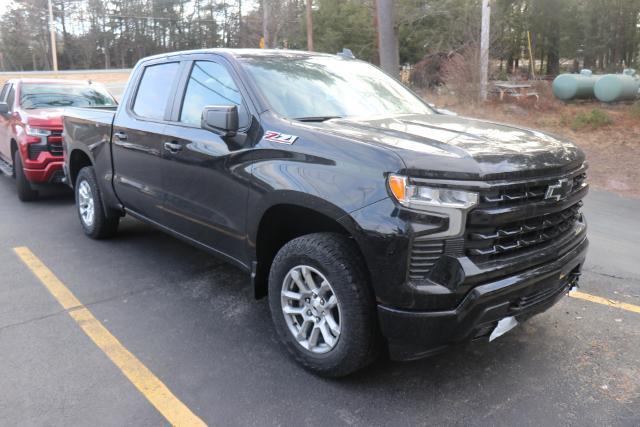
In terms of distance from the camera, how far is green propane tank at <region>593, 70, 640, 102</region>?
15609 mm

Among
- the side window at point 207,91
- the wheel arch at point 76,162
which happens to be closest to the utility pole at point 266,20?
the wheel arch at point 76,162

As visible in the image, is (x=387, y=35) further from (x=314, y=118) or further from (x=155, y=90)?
(x=314, y=118)

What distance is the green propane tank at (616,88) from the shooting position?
51.2 ft

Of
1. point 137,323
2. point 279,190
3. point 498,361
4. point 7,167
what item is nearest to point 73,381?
point 137,323

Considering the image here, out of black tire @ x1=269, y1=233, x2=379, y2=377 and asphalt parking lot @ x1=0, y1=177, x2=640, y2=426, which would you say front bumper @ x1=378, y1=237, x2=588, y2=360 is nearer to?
black tire @ x1=269, y1=233, x2=379, y2=377

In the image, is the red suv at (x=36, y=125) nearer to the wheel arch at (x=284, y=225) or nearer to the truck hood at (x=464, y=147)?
the wheel arch at (x=284, y=225)

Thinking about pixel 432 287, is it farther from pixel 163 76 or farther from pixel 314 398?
pixel 163 76

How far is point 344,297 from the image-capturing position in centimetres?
287

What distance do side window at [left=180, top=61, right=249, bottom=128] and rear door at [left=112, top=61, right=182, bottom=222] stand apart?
25 cm

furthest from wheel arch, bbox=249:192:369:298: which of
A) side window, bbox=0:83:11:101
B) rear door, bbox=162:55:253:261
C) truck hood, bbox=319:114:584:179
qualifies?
side window, bbox=0:83:11:101

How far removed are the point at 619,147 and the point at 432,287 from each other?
10.8 meters

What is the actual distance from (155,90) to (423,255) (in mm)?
3170

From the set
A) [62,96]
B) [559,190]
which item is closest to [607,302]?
[559,190]

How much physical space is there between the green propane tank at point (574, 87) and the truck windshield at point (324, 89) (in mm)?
14370
